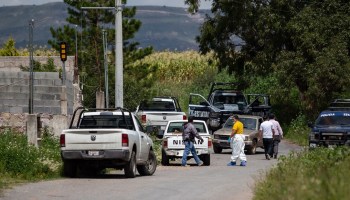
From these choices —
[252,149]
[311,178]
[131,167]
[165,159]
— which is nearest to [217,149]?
[252,149]

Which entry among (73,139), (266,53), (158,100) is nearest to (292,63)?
(266,53)

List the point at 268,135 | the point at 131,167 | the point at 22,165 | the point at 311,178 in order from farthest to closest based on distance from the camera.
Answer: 1. the point at 268,135
2. the point at 131,167
3. the point at 22,165
4. the point at 311,178

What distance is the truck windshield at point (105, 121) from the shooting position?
2817 centimetres

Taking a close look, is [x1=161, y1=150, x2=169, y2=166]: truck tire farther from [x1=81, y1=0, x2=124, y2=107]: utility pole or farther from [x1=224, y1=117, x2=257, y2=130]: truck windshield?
[x1=224, y1=117, x2=257, y2=130]: truck windshield

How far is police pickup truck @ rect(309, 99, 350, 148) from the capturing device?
3828 cm

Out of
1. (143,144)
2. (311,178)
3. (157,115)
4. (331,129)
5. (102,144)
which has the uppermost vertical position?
(311,178)

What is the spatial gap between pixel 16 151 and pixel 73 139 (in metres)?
1.49

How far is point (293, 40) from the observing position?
182 ft

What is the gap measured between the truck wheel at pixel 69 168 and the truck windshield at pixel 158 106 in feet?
70.9

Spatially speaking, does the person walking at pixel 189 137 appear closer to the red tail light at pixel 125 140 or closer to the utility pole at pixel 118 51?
the utility pole at pixel 118 51

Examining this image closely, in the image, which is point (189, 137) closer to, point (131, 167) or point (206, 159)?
point (206, 159)

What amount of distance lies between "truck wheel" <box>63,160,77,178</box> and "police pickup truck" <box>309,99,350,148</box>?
12999 mm

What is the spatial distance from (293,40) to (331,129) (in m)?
17.6

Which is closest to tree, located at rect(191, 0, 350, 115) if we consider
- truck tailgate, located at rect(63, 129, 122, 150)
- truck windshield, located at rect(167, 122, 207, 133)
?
truck windshield, located at rect(167, 122, 207, 133)
